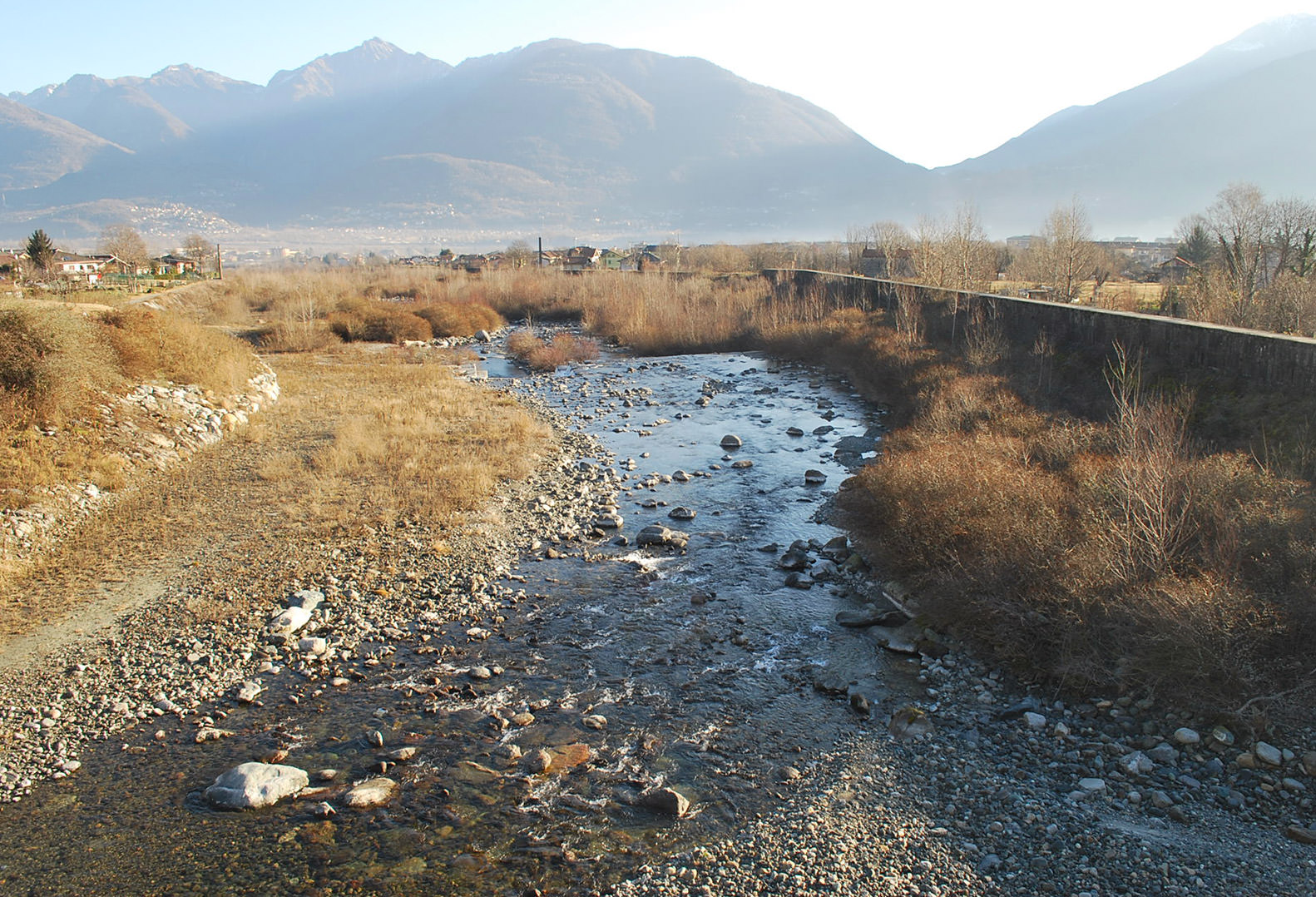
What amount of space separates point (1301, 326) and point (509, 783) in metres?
16.8

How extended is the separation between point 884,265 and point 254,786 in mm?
49638

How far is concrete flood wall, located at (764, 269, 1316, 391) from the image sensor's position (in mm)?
11078

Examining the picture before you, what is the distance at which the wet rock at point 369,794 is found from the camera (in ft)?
18.7

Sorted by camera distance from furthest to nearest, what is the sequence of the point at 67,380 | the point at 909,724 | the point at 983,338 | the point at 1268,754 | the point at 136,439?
the point at 983,338 < the point at 136,439 < the point at 67,380 < the point at 909,724 < the point at 1268,754

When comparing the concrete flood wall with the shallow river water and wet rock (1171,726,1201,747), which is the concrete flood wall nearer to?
wet rock (1171,726,1201,747)

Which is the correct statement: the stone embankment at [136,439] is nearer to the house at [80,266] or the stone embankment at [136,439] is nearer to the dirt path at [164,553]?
the dirt path at [164,553]

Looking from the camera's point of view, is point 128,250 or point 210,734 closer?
point 210,734

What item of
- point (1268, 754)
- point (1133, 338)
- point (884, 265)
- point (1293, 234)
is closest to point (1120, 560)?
point (1268, 754)

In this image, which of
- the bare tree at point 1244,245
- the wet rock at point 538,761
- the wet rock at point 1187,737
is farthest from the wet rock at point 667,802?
the bare tree at point 1244,245

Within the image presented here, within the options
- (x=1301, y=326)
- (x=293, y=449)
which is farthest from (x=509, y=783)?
(x=1301, y=326)

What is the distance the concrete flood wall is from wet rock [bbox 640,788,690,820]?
10.1m

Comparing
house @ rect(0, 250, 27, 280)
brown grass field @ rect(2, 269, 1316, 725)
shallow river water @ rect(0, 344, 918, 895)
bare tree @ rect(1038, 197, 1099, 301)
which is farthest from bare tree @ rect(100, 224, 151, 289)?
shallow river water @ rect(0, 344, 918, 895)

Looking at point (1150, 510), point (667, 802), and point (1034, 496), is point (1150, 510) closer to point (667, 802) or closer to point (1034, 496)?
point (1034, 496)

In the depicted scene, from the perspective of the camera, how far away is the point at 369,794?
227 inches
